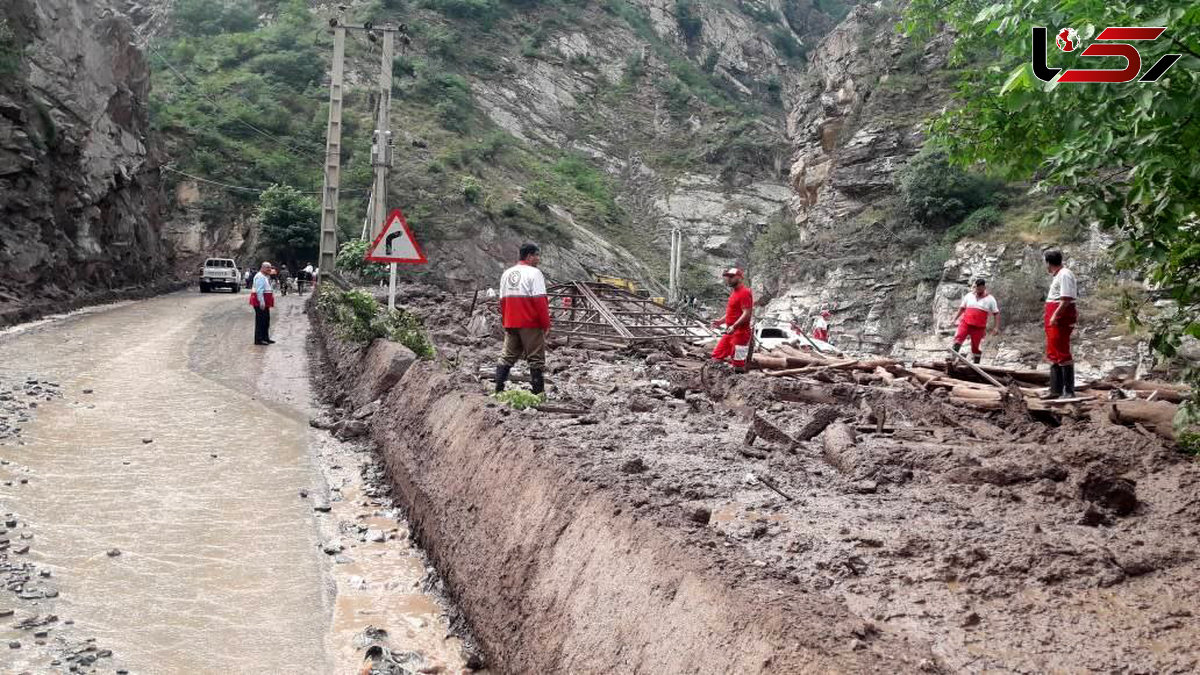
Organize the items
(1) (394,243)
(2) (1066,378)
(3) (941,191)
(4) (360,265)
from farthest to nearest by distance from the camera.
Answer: (4) (360,265) → (3) (941,191) → (1) (394,243) → (2) (1066,378)

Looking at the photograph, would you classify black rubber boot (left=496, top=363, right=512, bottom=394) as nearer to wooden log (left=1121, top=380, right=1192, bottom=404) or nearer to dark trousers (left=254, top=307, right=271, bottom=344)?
wooden log (left=1121, top=380, right=1192, bottom=404)

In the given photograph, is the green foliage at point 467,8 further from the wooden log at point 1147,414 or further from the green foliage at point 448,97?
the wooden log at point 1147,414

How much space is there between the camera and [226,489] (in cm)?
750

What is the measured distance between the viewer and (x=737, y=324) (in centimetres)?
1116

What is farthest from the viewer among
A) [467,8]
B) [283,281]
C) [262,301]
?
[467,8]

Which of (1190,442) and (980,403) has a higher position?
(1190,442)

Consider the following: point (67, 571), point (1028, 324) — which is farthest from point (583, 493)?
point (1028, 324)

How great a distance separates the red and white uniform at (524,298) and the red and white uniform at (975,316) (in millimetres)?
6714

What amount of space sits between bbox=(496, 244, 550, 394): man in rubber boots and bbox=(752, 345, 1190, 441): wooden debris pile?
4403 millimetres

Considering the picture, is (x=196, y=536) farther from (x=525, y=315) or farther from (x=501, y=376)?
(x=525, y=315)

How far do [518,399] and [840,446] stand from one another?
2631 millimetres

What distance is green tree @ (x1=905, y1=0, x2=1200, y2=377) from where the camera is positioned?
352 cm

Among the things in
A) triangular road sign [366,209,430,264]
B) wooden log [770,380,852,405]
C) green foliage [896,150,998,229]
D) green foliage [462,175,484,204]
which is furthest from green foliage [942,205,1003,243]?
green foliage [462,175,484,204]

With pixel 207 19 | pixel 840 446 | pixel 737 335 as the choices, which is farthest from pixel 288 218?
pixel 840 446
